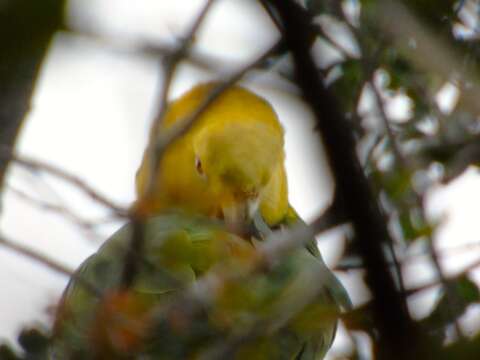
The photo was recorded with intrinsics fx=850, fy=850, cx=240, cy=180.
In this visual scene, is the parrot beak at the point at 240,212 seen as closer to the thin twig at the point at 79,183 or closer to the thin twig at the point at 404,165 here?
the thin twig at the point at 404,165

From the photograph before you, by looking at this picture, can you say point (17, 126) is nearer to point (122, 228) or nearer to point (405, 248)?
point (122, 228)

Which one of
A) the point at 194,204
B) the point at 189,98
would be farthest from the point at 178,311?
the point at 189,98

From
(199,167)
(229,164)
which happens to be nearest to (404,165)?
(229,164)

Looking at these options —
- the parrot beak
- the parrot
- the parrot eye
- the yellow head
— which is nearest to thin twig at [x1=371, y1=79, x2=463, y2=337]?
the parrot

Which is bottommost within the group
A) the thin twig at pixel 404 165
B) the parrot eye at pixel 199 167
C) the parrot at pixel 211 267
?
the parrot eye at pixel 199 167

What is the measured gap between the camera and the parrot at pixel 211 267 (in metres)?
1.44

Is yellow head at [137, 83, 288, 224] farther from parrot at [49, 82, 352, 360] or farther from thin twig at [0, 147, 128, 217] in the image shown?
thin twig at [0, 147, 128, 217]

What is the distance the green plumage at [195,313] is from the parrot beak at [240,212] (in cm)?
18

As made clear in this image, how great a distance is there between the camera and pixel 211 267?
92.5 inches

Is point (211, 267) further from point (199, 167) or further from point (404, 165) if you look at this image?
point (199, 167)

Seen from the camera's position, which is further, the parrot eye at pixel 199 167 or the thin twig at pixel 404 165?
the parrot eye at pixel 199 167

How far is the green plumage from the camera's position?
1.41 m

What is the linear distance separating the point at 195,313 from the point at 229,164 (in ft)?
6.63

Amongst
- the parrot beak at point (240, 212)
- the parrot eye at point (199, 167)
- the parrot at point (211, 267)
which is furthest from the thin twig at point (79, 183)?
the parrot eye at point (199, 167)
